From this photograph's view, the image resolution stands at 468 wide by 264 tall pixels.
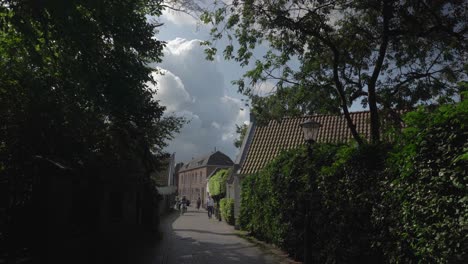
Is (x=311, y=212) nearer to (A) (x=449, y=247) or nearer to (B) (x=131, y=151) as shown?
(A) (x=449, y=247)

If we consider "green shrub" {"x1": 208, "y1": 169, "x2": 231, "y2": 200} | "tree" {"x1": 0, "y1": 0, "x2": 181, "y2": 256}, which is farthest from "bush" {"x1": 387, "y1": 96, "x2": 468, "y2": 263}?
"green shrub" {"x1": 208, "y1": 169, "x2": 231, "y2": 200}

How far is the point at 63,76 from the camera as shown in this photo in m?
10.4

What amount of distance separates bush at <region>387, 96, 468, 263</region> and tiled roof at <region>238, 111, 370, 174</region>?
16223 mm

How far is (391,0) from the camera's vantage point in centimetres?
1162

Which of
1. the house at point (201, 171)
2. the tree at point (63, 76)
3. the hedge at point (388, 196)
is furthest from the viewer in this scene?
the house at point (201, 171)

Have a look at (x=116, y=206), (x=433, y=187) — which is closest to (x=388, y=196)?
(x=433, y=187)

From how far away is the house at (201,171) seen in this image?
259 ft

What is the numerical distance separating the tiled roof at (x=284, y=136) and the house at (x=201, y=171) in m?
50.1

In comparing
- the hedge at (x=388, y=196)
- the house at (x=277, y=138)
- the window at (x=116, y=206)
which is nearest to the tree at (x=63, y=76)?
the window at (x=116, y=206)

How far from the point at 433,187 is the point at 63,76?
29.1 feet

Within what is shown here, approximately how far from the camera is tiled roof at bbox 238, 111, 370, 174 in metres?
22.5

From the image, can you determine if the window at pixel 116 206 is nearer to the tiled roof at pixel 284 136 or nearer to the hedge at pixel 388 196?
the hedge at pixel 388 196

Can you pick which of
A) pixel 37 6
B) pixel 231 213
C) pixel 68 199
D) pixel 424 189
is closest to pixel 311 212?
pixel 424 189

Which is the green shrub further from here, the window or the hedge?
the hedge
